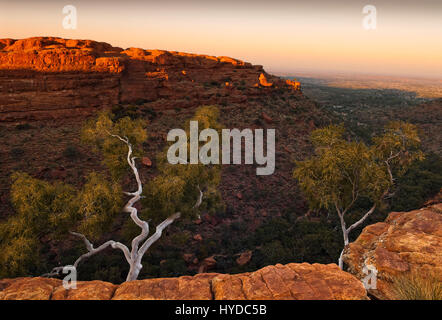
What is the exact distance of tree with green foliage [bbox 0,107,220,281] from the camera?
7.02 metres

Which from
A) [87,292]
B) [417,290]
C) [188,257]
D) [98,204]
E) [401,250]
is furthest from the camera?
[188,257]

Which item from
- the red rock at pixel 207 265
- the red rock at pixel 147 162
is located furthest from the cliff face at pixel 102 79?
the red rock at pixel 207 265

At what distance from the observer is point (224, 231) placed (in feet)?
41.4

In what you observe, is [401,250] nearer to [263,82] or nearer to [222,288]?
[222,288]

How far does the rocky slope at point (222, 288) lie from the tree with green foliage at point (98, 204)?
8.39ft

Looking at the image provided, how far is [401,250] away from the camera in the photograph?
543cm

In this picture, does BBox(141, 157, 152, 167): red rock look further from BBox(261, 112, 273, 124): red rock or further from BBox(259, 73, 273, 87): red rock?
BBox(259, 73, 273, 87): red rock

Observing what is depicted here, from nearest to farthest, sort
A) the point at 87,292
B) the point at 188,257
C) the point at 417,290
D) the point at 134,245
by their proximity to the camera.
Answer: the point at 417,290
the point at 87,292
the point at 134,245
the point at 188,257

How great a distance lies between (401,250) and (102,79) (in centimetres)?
2693

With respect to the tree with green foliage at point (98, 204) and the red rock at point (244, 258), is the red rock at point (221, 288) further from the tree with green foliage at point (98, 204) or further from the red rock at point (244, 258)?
the red rock at point (244, 258)

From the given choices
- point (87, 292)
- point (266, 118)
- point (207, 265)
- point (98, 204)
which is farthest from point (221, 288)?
point (266, 118)

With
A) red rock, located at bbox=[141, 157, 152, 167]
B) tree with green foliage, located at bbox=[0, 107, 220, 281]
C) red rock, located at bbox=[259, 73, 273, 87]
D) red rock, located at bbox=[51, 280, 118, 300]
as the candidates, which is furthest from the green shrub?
red rock, located at bbox=[259, 73, 273, 87]

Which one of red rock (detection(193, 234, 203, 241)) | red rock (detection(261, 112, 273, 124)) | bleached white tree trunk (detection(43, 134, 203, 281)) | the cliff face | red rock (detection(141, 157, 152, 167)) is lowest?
red rock (detection(193, 234, 203, 241))

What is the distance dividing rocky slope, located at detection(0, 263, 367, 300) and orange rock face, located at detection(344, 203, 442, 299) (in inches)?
39.4
